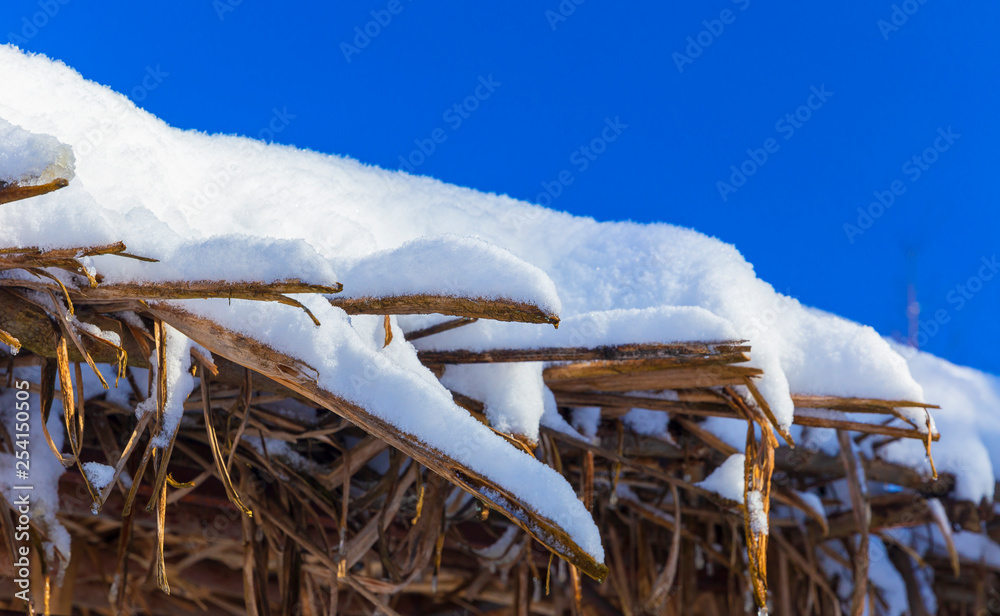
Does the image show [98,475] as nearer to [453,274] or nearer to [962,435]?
[453,274]

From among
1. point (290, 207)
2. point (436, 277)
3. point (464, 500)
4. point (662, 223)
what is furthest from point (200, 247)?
point (662, 223)

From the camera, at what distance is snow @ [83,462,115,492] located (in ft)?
2.88

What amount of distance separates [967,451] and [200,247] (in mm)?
1868

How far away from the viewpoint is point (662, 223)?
4.98 ft

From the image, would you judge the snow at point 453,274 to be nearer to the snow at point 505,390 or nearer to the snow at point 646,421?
the snow at point 505,390

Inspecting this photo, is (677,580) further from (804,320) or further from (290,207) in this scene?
(290,207)

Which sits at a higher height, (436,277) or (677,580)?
(436,277)

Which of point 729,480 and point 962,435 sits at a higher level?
point 962,435

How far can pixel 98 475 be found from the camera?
0.90 metres

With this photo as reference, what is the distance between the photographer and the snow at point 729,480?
1.31m

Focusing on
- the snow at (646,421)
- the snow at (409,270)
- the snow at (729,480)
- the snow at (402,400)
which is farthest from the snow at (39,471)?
the snow at (729,480)

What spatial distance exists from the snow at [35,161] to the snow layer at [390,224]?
0.15m

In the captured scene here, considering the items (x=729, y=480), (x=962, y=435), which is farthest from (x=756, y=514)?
(x=962, y=435)

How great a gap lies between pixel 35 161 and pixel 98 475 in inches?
17.5
